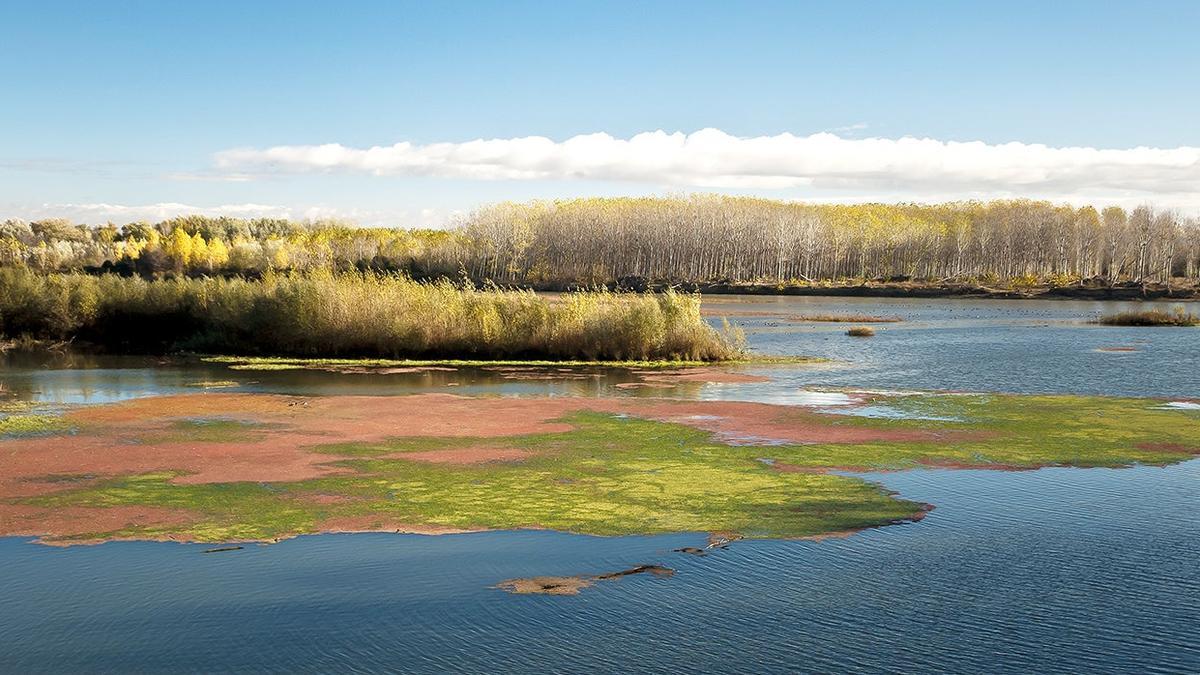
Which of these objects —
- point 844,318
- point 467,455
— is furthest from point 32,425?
point 844,318

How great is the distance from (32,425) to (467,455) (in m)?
11.4

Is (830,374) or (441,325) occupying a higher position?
(441,325)

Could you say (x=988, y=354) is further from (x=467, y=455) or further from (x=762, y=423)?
A: (x=467, y=455)

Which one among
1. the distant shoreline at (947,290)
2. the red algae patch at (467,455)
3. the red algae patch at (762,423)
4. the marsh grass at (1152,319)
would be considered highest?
the red algae patch at (467,455)

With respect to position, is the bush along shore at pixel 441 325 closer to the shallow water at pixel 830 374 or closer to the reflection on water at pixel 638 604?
the shallow water at pixel 830 374

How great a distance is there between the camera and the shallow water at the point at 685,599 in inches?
427

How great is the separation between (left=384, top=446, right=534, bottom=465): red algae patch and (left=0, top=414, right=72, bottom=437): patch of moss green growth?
9004 millimetres

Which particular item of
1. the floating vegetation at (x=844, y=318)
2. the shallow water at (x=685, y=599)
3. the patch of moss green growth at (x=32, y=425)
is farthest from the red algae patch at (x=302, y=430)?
the floating vegetation at (x=844, y=318)

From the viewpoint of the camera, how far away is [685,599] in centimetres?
1243

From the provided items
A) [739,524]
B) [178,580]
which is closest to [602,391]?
[739,524]

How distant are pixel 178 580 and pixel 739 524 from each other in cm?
767

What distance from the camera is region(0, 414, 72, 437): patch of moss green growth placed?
2408 centimetres

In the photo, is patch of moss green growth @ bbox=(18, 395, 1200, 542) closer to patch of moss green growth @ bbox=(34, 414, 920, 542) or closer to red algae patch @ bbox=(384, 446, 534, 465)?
patch of moss green growth @ bbox=(34, 414, 920, 542)

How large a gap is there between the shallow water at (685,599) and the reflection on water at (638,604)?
0.11 ft
